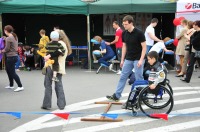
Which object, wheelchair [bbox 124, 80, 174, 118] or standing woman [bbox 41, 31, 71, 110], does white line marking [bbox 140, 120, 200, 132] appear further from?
standing woman [bbox 41, 31, 71, 110]

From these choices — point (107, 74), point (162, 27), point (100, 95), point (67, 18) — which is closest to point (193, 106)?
point (100, 95)

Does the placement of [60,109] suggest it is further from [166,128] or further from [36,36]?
[36,36]

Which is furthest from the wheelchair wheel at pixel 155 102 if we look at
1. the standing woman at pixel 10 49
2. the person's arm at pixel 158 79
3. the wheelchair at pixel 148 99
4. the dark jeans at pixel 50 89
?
the standing woman at pixel 10 49

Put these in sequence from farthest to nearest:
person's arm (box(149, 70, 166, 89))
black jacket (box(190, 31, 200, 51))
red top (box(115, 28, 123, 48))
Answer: red top (box(115, 28, 123, 48))
black jacket (box(190, 31, 200, 51))
person's arm (box(149, 70, 166, 89))

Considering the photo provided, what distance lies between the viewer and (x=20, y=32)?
52.9 ft

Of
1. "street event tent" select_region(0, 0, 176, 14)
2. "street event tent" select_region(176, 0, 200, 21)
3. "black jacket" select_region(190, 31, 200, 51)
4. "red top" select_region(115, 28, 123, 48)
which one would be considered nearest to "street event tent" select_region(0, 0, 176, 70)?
"street event tent" select_region(0, 0, 176, 14)

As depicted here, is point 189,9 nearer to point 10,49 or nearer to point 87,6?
point 87,6

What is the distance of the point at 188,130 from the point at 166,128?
0.36 metres

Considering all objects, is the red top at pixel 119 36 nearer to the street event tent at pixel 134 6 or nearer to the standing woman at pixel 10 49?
the street event tent at pixel 134 6

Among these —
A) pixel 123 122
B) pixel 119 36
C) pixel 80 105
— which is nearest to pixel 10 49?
pixel 80 105

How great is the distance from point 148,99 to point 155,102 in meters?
0.30

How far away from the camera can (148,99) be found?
6531 millimetres

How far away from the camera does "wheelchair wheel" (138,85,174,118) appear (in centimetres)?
629

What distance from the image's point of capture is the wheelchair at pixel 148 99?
6281 mm
